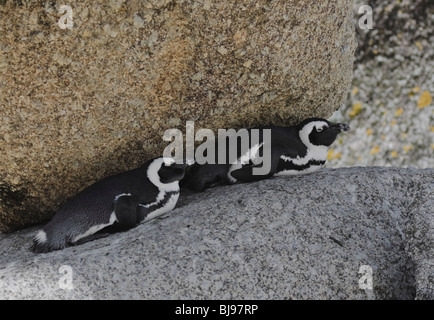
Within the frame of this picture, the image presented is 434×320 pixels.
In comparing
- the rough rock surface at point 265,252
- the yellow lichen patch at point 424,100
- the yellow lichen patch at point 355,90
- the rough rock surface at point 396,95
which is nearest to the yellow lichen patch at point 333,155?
the rough rock surface at point 396,95

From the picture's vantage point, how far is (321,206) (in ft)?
9.23

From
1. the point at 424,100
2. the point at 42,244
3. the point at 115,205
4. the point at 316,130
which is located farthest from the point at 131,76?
the point at 424,100

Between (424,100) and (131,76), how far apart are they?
309 centimetres

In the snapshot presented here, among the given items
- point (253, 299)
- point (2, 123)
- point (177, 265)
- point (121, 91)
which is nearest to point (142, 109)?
point (121, 91)

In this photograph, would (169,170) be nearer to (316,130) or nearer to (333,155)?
(316,130)

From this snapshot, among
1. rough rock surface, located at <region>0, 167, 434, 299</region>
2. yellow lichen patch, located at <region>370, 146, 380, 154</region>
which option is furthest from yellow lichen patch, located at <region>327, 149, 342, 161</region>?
rough rock surface, located at <region>0, 167, 434, 299</region>

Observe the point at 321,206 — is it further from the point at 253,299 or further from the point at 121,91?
the point at 121,91

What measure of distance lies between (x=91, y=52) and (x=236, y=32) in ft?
Result: 1.98

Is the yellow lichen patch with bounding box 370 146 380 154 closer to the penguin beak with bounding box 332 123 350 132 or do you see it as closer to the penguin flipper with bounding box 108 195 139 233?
the penguin beak with bounding box 332 123 350 132

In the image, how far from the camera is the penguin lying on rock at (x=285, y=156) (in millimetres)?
3094

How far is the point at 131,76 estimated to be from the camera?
9.25 ft

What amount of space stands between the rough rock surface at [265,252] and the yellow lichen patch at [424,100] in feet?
7.88

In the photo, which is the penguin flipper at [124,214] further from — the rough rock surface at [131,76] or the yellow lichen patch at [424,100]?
the yellow lichen patch at [424,100]

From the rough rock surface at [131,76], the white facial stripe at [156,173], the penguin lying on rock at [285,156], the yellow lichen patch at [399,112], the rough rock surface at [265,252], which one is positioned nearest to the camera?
the rough rock surface at [265,252]
